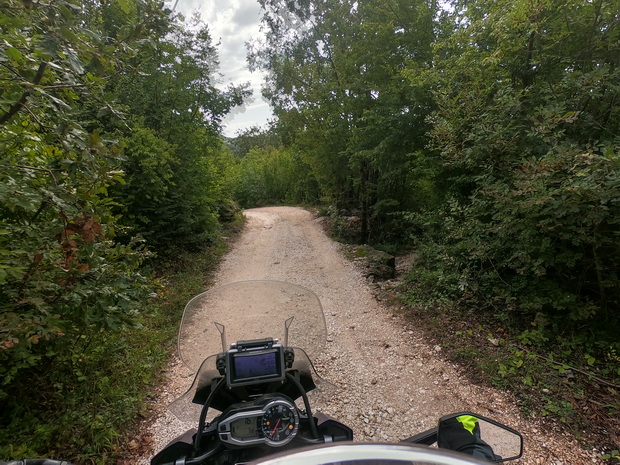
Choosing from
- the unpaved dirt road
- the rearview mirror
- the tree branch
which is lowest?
the unpaved dirt road

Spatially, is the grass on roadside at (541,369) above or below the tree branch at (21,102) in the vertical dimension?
below

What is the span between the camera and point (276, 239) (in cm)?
1301

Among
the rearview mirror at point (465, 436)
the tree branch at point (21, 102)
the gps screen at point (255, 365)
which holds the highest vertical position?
the tree branch at point (21, 102)

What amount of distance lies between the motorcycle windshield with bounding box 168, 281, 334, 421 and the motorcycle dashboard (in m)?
0.38

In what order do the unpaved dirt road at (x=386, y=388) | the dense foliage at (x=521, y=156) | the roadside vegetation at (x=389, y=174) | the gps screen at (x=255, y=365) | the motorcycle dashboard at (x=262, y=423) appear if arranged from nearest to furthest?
the motorcycle dashboard at (x=262, y=423), the gps screen at (x=255, y=365), the roadside vegetation at (x=389, y=174), the unpaved dirt road at (x=386, y=388), the dense foliage at (x=521, y=156)

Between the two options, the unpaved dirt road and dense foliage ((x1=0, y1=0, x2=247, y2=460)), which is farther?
the unpaved dirt road

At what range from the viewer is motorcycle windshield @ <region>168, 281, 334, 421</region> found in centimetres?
208

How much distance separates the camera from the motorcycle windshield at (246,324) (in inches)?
81.7

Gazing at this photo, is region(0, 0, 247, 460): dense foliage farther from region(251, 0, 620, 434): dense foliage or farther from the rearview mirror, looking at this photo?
region(251, 0, 620, 434): dense foliage

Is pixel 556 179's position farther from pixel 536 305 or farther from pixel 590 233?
pixel 536 305

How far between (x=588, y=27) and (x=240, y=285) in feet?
18.2

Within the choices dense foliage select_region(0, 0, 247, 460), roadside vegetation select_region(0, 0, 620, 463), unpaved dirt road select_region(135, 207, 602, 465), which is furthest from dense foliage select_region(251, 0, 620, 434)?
dense foliage select_region(0, 0, 247, 460)

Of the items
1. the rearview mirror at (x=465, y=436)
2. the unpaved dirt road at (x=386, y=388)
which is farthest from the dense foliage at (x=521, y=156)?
the rearview mirror at (x=465, y=436)

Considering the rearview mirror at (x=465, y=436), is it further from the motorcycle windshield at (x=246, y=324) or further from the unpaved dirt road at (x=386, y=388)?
the unpaved dirt road at (x=386, y=388)
